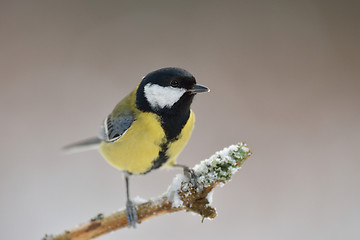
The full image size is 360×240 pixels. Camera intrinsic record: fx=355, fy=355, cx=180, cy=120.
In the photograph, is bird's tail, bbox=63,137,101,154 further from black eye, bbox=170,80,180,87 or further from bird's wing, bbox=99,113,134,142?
black eye, bbox=170,80,180,87

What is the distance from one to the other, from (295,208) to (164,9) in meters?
1.66

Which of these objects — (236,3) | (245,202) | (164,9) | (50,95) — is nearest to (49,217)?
(50,95)

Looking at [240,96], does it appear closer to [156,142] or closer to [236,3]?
[236,3]

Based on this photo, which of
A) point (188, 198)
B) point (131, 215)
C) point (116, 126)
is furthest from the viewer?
point (116, 126)

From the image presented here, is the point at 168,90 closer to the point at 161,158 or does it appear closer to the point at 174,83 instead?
the point at 174,83

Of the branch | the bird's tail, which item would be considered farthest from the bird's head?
the bird's tail

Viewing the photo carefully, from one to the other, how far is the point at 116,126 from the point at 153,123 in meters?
0.21

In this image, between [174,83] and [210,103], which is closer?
[174,83]

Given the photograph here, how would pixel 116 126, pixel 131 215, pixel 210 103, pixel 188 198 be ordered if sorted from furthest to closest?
pixel 210 103, pixel 116 126, pixel 131 215, pixel 188 198

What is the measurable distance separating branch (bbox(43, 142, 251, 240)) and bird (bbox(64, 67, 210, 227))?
0.05m

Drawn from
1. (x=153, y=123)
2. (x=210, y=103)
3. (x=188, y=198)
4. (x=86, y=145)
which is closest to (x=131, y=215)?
(x=188, y=198)

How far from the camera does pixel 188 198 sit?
99 centimetres

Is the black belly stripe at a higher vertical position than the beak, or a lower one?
lower

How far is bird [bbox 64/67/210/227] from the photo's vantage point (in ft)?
3.84
